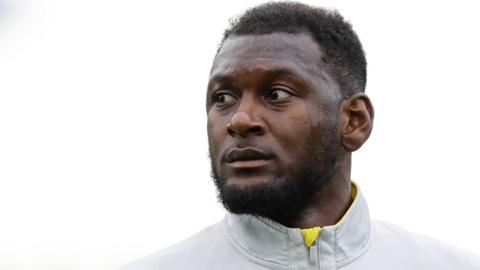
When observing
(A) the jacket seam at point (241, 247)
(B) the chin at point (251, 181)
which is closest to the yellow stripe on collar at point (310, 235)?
(A) the jacket seam at point (241, 247)

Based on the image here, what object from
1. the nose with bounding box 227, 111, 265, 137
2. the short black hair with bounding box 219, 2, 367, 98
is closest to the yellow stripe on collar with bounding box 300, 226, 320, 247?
the nose with bounding box 227, 111, 265, 137

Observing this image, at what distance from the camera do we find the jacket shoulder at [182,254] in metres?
5.68

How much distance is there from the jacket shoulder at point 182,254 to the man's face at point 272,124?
0.29 metres

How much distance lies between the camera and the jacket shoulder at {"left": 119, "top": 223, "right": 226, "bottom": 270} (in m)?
5.68

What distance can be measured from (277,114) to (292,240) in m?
0.59

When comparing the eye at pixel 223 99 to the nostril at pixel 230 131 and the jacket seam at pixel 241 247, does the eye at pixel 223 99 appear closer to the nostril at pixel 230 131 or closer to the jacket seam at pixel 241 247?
the nostril at pixel 230 131

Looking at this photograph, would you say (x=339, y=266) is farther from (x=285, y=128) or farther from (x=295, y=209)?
(x=285, y=128)

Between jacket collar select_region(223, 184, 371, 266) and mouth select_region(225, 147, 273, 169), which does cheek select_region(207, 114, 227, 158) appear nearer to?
mouth select_region(225, 147, 273, 169)

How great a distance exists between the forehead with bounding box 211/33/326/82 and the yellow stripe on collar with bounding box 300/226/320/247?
724 mm

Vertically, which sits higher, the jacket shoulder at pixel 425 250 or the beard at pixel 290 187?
the beard at pixel 290 187

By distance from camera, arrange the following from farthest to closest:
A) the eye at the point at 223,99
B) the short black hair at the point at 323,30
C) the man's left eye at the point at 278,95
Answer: the short black hair at the point at 323,30, the eye at the point at 223,99, the man's left eye at the point at 278,95

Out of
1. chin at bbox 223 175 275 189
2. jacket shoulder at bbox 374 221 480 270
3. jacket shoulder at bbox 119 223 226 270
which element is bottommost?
jacket shoulder at bbox 374 221 480 270

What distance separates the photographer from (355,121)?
230 inches

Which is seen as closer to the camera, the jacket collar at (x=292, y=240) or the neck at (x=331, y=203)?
the jacket collar at (x=292, y=240)
